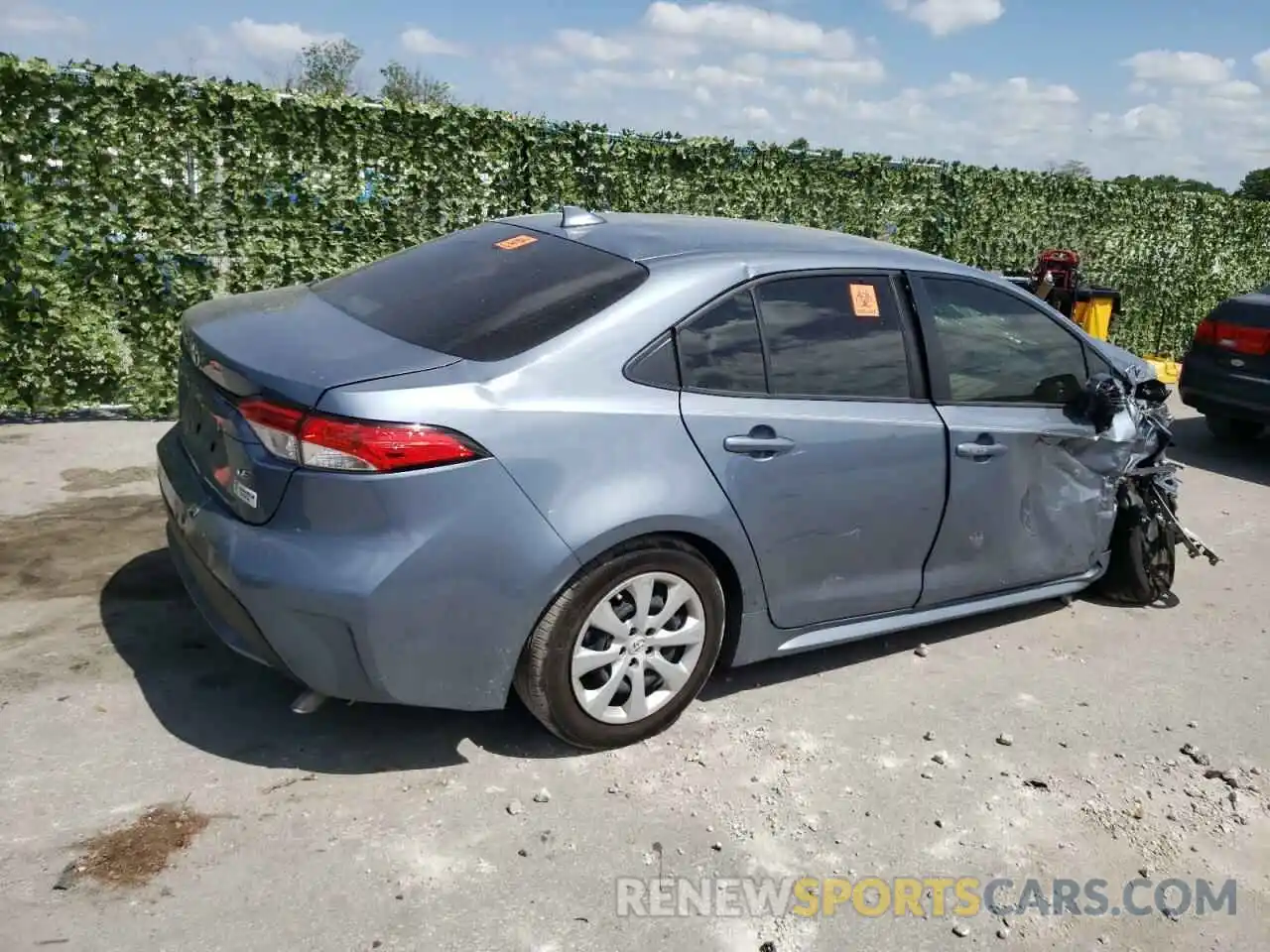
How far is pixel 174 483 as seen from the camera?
3.54 metres

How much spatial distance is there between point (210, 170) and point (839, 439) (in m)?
5.15

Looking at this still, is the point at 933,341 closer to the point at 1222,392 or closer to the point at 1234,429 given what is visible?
the point at 1222,392

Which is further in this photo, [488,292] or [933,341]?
[933,341]

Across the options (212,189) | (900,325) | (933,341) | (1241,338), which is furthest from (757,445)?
(1241,338)

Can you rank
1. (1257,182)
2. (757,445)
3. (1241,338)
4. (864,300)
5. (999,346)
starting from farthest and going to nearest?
1. (1257,182)
2. (1241,338)
3. (999,346)
4. (864,300)
5. (757,445)

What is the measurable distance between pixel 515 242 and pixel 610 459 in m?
1.24

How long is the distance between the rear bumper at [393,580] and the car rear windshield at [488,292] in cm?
52

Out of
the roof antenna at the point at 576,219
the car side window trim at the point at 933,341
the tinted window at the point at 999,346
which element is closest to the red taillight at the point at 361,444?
the roof antenna at the point at 576,219

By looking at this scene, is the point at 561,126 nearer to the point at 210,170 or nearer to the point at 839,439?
the point at 210,170

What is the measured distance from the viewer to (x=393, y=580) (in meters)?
2.99

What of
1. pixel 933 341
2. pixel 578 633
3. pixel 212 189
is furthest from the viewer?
pixel 212 189

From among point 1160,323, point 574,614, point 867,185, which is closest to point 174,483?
point 574,614

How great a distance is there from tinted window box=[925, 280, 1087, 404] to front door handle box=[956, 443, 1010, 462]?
0.64 feet

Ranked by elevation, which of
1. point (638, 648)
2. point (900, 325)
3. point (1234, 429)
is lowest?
point (1234, 429)
